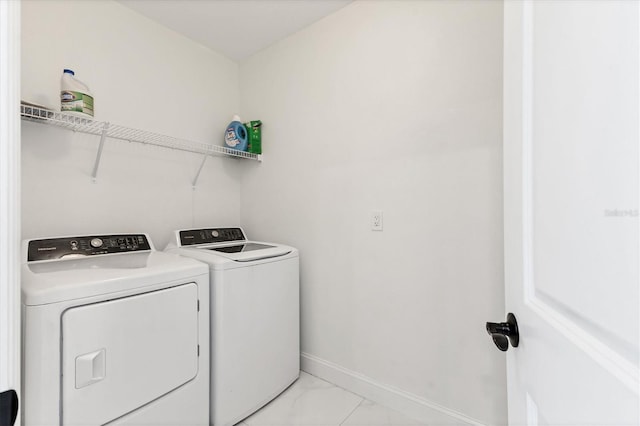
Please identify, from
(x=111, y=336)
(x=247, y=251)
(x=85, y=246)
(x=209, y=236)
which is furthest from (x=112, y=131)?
(x=111, y=336)

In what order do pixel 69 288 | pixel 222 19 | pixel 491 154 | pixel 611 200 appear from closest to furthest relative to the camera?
pixel 611 200 < pixel 69 288 < pixel 491 154 < pixel 222 19

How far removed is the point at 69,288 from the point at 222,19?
1981mm

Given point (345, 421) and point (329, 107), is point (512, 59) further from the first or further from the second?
point (345, 421)

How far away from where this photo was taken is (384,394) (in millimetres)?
1742

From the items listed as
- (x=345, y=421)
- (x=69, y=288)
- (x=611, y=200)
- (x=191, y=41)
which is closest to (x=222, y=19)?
(x=191, y=41)

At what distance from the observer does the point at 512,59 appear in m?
0.71

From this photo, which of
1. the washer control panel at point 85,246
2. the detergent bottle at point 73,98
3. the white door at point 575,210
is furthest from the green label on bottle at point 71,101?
the white door at point 575,210

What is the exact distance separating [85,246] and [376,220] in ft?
5.64

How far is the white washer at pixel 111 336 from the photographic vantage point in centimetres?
100

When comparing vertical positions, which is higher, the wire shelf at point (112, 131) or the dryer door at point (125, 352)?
the wire shelf at point (112, 131)

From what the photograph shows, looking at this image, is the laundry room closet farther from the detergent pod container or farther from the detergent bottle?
the detergent bottle

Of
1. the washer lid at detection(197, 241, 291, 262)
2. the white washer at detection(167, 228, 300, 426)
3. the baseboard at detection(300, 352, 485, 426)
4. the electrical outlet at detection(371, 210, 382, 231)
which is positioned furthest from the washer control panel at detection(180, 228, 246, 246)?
the electrical outlet at detection(371, 210, 382, 231)

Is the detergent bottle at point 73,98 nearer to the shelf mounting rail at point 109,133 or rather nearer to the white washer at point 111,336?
the shelf mounting rail at point 109,133

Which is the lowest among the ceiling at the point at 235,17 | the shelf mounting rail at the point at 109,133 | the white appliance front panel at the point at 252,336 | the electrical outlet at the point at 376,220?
the white appliance front panel at the point at 252,336
